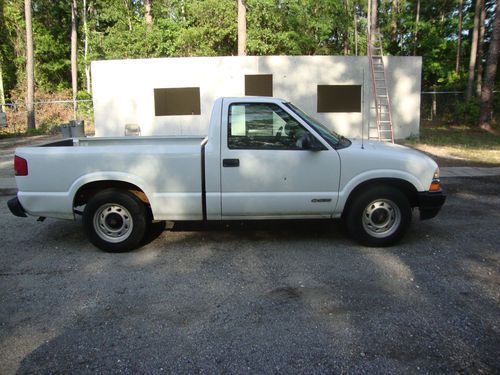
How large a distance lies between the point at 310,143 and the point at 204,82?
11372 millimetres

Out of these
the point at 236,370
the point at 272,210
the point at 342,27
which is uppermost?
the point at 342,27

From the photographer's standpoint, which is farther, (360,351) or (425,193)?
(425,193)

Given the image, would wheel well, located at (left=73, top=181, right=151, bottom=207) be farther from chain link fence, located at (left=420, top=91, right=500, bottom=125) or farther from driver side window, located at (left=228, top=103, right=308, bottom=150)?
chain link fence, located at (left=420, top=91, right=500, bottom=125)

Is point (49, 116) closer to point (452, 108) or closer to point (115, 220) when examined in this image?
point (452, 108)

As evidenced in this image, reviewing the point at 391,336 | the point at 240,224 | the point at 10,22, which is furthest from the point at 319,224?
the point at 10,22

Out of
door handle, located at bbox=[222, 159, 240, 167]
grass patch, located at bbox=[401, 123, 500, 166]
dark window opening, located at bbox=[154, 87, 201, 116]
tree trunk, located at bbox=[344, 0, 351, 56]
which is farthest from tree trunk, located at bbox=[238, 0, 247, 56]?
door handle, located at bbox=[222, 159, 240, 167]

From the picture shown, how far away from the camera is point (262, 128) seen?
550 cm

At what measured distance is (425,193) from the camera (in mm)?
5469

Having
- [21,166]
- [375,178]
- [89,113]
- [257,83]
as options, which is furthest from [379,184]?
[89,113]

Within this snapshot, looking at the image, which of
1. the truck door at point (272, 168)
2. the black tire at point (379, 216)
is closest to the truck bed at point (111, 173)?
the truck door at point (272, 168)

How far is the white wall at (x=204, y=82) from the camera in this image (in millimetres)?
15938

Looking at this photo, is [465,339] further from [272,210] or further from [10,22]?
[10,22]

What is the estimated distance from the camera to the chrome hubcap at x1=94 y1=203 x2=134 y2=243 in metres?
5.48

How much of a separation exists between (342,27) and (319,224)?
2705cm
